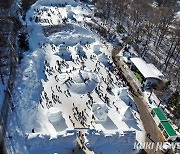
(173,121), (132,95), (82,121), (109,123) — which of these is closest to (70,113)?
(82,121)

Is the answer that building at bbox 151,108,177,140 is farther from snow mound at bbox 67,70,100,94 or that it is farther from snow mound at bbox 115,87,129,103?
snow mound at bbox 67,70,100,94

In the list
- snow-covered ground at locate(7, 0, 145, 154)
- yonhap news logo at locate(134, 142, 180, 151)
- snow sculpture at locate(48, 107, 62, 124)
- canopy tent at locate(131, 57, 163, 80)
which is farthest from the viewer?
canopy tent at locate(131, 57, 163, 80)

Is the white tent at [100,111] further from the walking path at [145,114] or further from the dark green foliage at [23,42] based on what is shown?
the dark green foliage at [23,42]

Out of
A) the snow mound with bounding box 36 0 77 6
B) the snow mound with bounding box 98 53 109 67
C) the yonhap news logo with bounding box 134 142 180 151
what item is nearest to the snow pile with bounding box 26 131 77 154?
the yonhap news logo with bounding box 134 142 180 151

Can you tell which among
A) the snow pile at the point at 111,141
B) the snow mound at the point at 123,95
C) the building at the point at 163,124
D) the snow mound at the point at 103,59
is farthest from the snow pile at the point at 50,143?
the snow mound at the point at 103,59

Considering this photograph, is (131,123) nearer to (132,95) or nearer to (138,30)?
(132,95)
